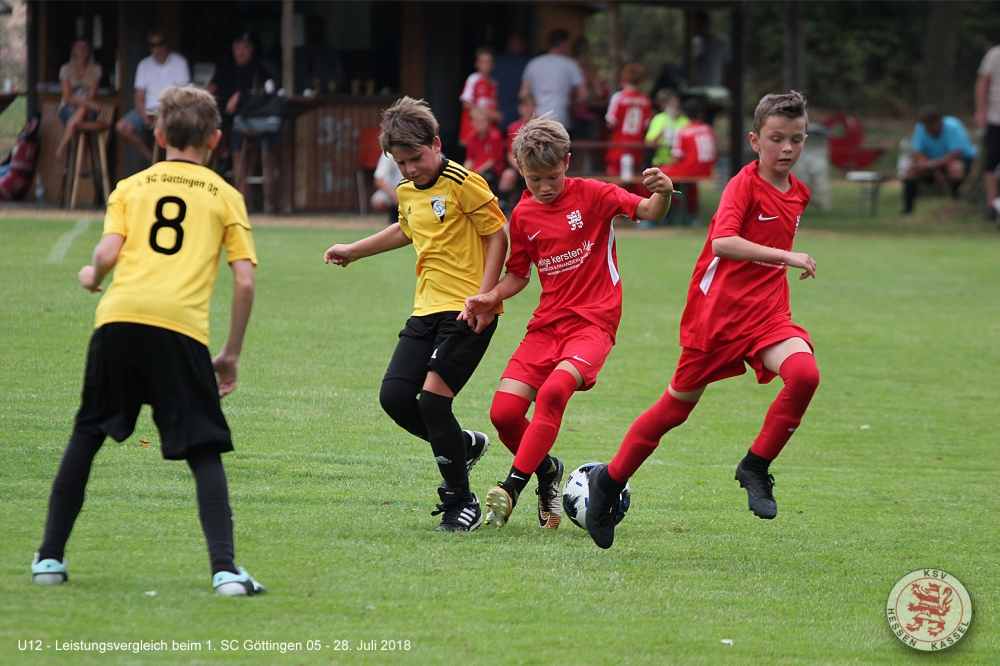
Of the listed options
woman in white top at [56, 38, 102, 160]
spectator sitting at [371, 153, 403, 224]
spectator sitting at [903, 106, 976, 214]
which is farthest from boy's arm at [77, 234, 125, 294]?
spectator sitting at [903, 106, 976, 214]

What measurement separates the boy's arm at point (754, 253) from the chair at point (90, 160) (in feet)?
48.8

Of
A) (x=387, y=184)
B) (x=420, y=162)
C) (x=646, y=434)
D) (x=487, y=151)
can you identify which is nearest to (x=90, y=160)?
(x=387, y=184)

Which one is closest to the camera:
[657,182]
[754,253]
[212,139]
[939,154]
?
[212,139]

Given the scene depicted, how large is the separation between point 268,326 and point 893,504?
19.4 ft

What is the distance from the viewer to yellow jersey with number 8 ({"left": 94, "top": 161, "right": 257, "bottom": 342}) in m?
4.21

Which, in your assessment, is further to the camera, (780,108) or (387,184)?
(387,184)

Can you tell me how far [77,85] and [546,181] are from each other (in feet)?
49.7

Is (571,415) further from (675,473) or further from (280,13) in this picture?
(280,13)

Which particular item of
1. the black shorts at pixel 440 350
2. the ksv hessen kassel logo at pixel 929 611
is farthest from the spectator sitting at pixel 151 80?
the ksv hessen kassel logo at pixel 929 611

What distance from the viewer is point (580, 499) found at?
5.52 meters

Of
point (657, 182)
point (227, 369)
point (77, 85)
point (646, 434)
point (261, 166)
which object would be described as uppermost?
point (77, 85)

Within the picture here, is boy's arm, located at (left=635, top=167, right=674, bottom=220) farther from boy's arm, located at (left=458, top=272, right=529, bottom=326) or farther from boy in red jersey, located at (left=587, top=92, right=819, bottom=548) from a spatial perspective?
boy's arm, located at (left=458, top=272, right=529, bottom=326)

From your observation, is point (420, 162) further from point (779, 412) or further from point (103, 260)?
point (779, 412)

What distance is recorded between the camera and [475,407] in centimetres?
838
